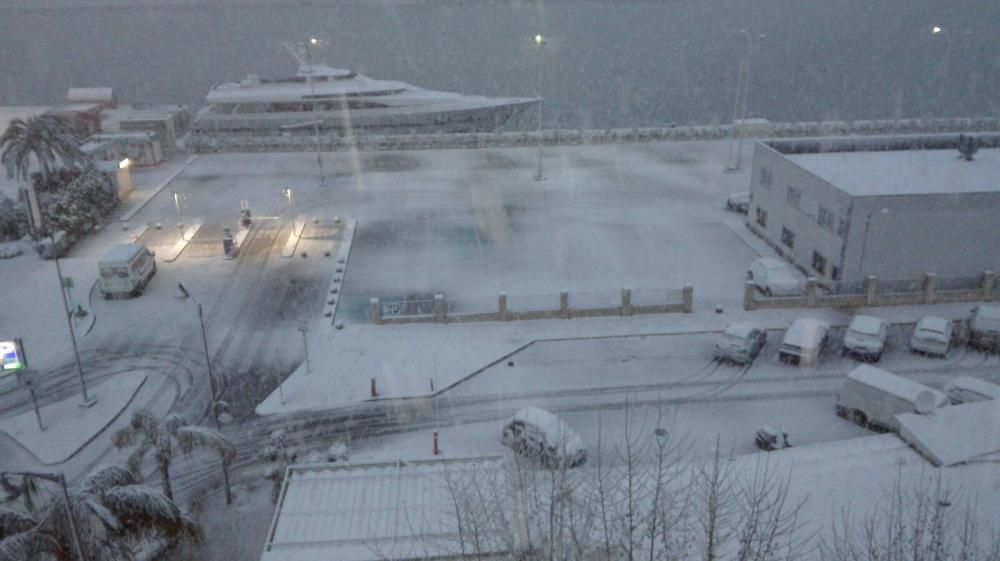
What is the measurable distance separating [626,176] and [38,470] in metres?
27.3

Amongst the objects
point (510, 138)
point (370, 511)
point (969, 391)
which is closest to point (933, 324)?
point (969, 391)

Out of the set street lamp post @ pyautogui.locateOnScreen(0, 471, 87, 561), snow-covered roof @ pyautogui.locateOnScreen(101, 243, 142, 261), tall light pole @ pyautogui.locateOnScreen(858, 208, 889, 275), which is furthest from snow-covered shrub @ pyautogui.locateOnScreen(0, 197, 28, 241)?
tall light pole @ pyautogui.locateOnScreen(858, 208, 889, 275)

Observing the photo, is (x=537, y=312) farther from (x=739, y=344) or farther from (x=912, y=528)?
(x=912, y=528)

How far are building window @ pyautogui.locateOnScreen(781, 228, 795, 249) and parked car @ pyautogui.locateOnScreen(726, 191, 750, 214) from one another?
4073mm

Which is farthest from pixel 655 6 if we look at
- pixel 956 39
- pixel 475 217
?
pixel 475 217

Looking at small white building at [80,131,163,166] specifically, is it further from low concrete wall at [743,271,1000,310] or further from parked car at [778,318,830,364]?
parked car at [778,318,830,364]

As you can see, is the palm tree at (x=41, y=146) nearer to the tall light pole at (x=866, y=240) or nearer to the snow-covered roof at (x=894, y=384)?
the tall light pole at (x=866, y=240)

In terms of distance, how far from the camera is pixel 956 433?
46.5ft

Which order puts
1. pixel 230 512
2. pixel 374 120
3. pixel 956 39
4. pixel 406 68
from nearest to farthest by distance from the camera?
pixel 230 512
pixel 374 120
pixel 406 68
pixel 956 39

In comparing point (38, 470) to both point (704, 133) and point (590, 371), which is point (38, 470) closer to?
point (590, 371)

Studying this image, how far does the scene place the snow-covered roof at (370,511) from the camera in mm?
11750

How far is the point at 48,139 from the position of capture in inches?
1313

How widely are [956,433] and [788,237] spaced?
13737 mm

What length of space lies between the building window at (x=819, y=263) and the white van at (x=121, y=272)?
68.9ft
